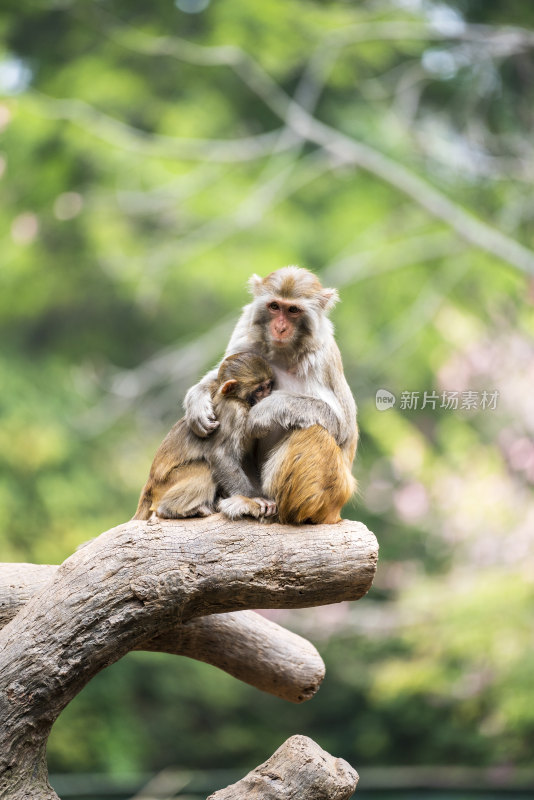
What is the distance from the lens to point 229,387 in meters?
4.52

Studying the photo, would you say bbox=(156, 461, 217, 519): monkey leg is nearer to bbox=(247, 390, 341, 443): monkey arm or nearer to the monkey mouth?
bbox=(247, 390, 341, 443): monkey arm

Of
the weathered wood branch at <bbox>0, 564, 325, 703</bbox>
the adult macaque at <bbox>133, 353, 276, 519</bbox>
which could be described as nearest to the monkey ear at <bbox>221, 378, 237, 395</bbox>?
the adult macaque at <bbox>133, 353, 276, 519</bbox>

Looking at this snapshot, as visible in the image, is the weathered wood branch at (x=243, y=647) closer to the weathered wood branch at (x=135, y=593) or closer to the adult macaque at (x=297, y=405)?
the weathered wood branch at (x=135, y=593)

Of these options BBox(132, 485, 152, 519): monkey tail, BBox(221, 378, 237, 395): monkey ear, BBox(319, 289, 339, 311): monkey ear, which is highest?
BBox(319, 289, 339, 311): monkey ear

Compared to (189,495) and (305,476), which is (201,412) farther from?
(305,476)

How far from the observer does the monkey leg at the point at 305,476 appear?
4.35m

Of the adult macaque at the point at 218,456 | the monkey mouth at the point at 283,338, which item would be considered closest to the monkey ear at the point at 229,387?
the adult macaque at the point at 218,456

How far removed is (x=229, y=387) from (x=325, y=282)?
5960mm

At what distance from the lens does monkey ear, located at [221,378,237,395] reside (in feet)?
14.7

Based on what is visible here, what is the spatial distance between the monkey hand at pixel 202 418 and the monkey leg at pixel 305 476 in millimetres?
371

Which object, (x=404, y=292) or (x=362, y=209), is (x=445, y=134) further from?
(x=404, y=292)

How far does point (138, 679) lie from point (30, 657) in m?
6.09

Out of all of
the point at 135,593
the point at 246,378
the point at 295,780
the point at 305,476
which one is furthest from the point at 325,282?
the point at 295,780

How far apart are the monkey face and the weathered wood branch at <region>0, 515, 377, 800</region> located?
1.05m
